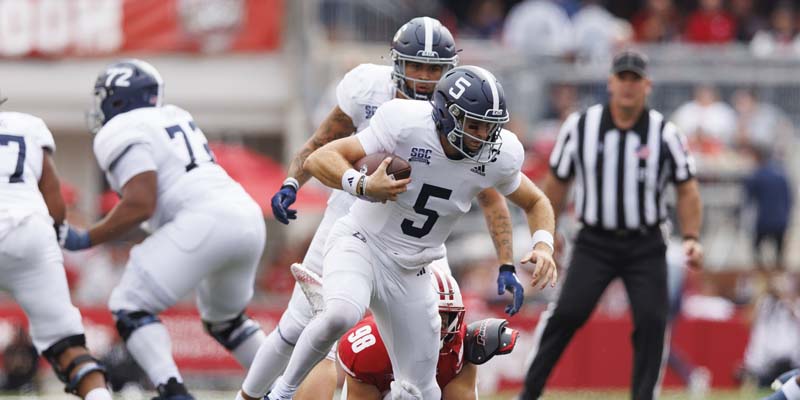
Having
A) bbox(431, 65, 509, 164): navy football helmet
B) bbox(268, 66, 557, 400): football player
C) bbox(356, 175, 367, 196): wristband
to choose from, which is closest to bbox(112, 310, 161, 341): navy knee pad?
bbox(268, 66, 557, 400): football player

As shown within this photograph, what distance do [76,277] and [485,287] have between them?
13.5 feet

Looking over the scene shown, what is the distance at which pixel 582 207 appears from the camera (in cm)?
838

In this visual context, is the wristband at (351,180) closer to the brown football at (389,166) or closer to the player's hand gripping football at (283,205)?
the brown football at (389,166)

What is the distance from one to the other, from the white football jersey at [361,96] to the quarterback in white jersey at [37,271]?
1.36m

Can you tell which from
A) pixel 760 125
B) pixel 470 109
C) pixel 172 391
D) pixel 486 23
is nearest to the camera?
pixel 470 109

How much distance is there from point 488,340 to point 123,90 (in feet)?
7.85

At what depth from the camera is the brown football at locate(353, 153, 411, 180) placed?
6.08 m

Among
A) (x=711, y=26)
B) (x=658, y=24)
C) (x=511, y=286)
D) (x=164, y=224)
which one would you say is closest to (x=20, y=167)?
(x=164, y=224)

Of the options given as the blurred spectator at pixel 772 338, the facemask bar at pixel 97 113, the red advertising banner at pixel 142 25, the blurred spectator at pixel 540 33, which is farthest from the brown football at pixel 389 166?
the red advertising banner at pixel 142 25

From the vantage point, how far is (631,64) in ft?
27.0

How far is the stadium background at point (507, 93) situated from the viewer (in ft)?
42.3

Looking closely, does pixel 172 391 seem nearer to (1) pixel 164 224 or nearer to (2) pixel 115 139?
(1) pixel 164 224

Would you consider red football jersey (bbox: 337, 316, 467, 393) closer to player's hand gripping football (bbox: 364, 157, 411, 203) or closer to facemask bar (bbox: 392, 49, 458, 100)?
player's hand gripping football (bbox: 364, 157, 411, 203)

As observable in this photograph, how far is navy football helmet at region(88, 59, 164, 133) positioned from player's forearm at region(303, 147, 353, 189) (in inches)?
66.2
